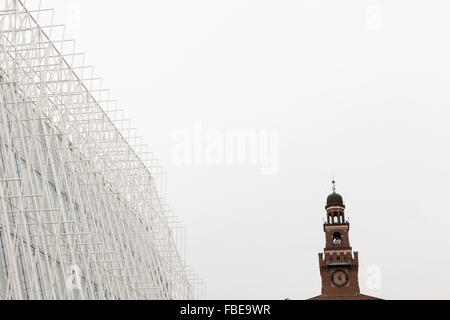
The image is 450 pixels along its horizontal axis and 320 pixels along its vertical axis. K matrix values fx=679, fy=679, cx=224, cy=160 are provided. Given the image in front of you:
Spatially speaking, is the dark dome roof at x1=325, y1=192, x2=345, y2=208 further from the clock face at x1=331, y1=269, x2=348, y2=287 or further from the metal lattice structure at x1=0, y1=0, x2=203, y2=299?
the metal lattice structure at x1=0, y1=0, x2=203, y2=299

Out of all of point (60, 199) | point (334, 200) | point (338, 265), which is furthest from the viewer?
point (334, 200)

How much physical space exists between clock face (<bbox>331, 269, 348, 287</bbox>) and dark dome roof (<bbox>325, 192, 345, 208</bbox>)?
1047 centimetres

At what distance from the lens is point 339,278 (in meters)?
104

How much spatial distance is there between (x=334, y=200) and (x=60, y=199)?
75.9 m

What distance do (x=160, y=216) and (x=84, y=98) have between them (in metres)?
20.5

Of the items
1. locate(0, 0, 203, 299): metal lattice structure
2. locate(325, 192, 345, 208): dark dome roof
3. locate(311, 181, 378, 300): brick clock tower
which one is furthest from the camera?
locate(325, 192, 345, 208): dark dome roof

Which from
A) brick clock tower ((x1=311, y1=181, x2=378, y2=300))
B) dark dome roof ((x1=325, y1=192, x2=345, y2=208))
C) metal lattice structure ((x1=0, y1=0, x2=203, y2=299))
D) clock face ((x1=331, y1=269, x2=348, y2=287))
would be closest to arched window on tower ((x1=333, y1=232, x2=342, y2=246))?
brick clock tower ((x1=311, y1=181, x2=378, y2=300))

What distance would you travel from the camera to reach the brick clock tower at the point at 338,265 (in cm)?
10256

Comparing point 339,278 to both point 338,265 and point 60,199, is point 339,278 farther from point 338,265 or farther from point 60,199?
point 60,199

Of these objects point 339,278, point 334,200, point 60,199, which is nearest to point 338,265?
point 339,278

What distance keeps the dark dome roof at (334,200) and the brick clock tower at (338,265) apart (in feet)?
9.82

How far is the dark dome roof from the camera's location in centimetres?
10731

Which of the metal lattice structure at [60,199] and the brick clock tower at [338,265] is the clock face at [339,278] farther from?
the metal lattice structure at [60,199]
